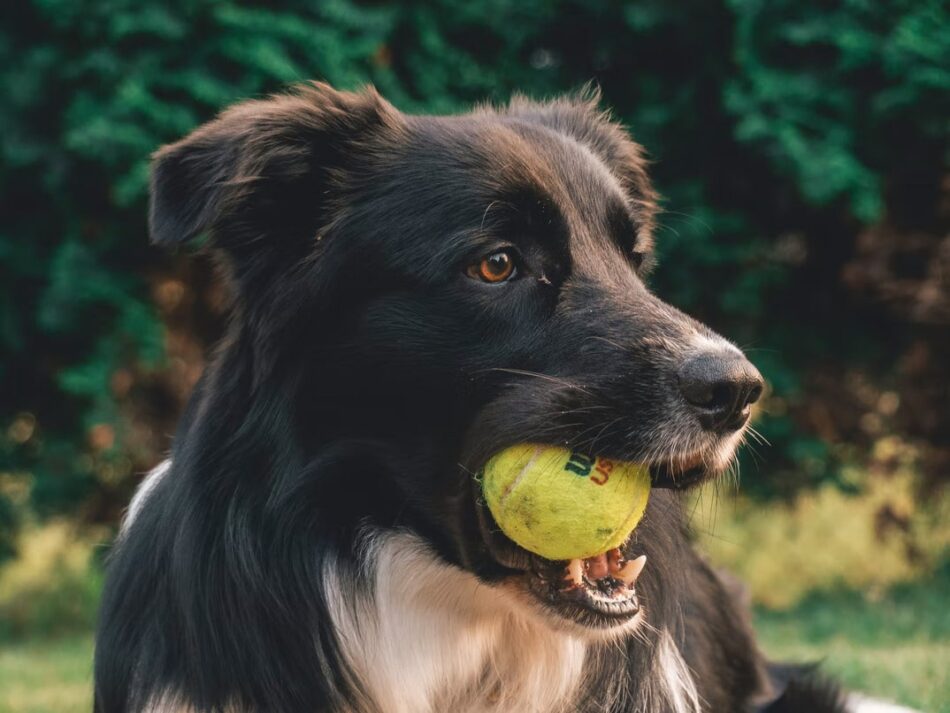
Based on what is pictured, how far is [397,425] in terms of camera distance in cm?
291

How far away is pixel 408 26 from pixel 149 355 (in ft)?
8.19

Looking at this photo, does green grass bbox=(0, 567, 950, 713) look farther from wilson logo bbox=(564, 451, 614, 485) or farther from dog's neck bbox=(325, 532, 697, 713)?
wilson logo bbox=(564, 451, 614, 485)

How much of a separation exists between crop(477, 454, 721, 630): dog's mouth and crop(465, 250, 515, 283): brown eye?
56cm

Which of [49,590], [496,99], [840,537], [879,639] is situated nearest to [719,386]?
[879,639]

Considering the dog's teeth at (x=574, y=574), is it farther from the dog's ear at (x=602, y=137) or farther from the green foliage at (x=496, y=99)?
the green foliage at (x=496, y=99)

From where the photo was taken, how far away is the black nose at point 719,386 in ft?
8.42

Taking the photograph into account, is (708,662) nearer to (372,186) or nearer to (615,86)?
(372,186)

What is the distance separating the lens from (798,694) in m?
3.64

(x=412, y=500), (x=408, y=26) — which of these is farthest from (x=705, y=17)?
(x=412, y=500)

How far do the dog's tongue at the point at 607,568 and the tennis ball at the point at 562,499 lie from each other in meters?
0.10

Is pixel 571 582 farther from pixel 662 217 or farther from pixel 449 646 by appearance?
pixel 662 217

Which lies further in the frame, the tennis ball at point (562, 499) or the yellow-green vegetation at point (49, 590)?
the yellow-green vegetation at point (49, 590)

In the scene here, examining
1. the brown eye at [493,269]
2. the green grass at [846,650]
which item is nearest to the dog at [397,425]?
the brown eye at [493,269]

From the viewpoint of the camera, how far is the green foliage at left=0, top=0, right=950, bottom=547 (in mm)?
6375
